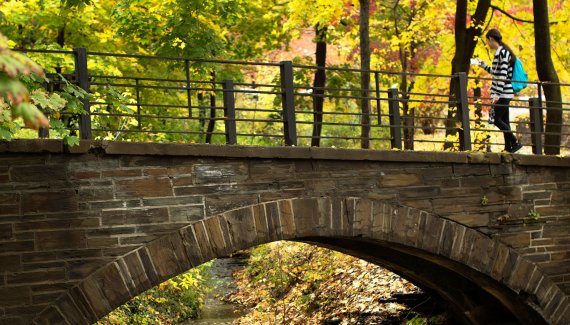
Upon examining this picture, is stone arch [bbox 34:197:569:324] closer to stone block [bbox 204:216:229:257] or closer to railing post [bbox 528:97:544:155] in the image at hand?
stone block [bbox 204:216:229:257]

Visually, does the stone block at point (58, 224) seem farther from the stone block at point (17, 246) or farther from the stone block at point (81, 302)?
the stone block at point (81, 302)

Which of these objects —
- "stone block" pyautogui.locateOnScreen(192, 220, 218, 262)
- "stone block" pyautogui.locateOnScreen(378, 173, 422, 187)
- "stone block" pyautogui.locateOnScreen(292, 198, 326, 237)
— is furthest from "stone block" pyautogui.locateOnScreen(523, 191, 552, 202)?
"stone block" pyautogui.locateOnScreen(192, 220, 218, 262)

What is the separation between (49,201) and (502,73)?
6.70 meters

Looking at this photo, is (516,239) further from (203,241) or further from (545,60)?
(203,241)

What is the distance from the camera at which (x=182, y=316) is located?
18984 mm

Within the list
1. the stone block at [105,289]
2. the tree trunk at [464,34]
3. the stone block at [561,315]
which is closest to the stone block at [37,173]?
the stone block at [105,289]

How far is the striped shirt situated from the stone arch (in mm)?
2136

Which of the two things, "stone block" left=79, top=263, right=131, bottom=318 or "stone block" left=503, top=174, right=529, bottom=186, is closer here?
"stone block" left=79, top=263, right=131, bottom=318

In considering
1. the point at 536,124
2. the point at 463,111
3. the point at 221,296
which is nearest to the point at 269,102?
the point at 221,296

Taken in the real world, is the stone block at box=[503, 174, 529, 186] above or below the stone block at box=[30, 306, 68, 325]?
above

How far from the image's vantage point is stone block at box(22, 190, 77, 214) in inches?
377

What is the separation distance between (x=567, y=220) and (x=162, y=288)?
7.92 metres

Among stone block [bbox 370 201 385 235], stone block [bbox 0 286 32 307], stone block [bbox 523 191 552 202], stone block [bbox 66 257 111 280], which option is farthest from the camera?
stone block [bbox 523 191 552 202]

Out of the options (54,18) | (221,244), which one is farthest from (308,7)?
(221,244)
